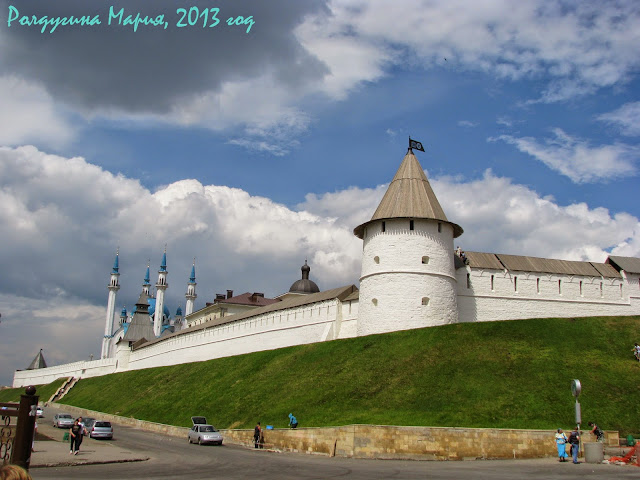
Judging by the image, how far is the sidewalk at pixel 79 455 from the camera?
19203 millimetres

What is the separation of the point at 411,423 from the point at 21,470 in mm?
21319

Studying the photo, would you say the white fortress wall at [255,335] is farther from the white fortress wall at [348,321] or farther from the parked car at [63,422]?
the parked car at [63,422]

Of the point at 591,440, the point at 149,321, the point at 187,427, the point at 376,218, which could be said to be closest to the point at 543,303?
the point at 376,218

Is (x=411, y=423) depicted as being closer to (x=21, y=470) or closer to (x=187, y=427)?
(x=187, y=427)

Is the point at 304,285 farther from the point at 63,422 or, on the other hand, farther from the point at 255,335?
the point at 63,422

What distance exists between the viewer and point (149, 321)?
7700cm

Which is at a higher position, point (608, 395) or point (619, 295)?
point (619, 295)

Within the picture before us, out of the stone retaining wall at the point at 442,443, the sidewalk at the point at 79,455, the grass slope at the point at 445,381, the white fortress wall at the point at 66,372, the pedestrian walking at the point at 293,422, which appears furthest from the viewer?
the white fortress wall at the point at 66,372

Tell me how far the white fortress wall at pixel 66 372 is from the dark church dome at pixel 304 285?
2370 cm

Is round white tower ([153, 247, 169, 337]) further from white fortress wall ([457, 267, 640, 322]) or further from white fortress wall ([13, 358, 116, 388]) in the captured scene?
white fortress wall ([457, 267, 640, 322])

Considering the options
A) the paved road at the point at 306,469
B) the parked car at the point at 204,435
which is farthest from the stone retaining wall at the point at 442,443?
the parked car at the point at 204,435

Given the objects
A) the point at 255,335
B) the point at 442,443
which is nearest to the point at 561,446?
the point at 442,443

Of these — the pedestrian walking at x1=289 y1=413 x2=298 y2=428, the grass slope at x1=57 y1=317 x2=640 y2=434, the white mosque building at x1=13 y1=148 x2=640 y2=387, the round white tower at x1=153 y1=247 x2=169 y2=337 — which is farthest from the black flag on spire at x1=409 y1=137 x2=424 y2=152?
the round white tower at x1=153 y1=247 x2=169 y2=337

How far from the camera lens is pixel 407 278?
37.1m
